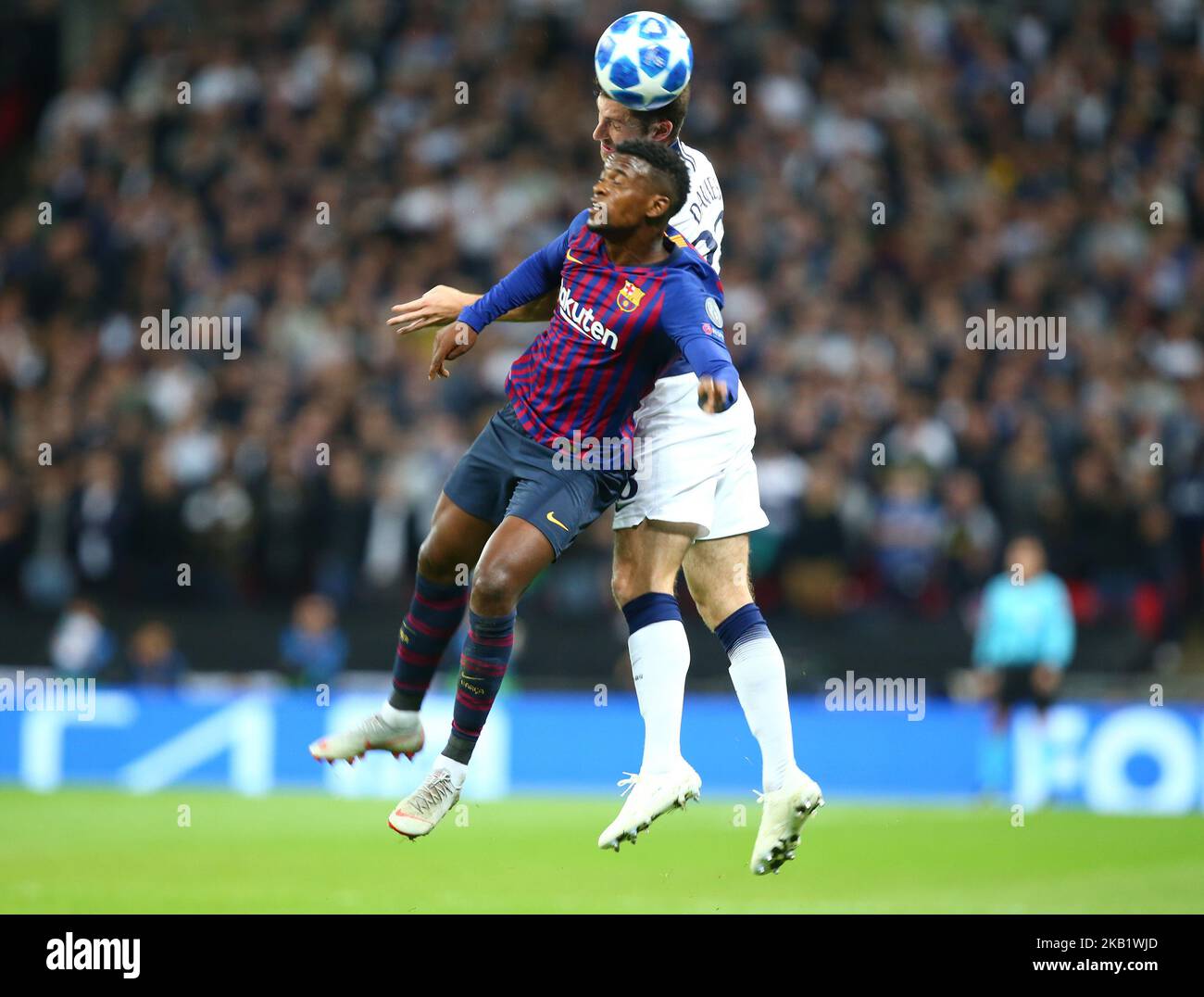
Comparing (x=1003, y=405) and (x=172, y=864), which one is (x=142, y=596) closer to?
(x=172, y=864)

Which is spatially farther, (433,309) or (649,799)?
(433,309)

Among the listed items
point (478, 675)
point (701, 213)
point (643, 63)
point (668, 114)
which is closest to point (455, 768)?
point (478, 675)

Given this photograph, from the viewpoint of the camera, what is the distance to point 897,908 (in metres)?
9.76

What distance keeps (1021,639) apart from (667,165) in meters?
8.74

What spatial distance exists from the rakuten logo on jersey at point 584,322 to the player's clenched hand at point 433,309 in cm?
44

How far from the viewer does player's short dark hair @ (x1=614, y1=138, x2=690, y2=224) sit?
273 inches

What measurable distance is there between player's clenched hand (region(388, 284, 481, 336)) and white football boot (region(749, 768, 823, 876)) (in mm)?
2361

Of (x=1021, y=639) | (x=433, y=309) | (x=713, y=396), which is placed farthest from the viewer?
(x=1021, y=639)

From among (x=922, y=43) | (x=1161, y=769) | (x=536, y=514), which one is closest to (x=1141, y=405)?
(x=1161, y=769)

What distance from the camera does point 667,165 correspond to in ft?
22.8

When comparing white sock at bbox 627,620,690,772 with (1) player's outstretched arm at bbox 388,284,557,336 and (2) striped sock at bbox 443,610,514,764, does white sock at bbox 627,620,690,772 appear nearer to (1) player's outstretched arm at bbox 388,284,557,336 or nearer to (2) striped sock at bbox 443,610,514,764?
(2) striped sock at bbox 443,610,514,764

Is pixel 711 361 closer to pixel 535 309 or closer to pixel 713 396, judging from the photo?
pixel 713 396

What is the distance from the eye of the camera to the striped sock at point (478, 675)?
23.7 ft

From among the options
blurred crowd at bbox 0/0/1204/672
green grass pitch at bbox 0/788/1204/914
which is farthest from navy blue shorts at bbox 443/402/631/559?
blurred crowd at bbox 0/0/1204/672
